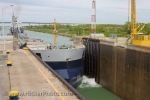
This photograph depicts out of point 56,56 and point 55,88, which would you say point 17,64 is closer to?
point 56,56

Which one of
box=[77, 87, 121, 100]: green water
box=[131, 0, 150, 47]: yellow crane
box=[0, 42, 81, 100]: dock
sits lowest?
box=[77, 87, 121, 100]: green water

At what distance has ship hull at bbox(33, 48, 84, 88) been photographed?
37688 millimetres

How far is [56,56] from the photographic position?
3791 cm

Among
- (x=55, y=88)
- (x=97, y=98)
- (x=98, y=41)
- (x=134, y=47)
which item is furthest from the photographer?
(x=98, y=41)

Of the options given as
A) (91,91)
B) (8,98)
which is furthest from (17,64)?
(8,98)

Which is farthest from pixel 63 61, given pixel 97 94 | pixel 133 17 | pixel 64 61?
pixel 133 17

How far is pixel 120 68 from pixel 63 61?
5.91 meters

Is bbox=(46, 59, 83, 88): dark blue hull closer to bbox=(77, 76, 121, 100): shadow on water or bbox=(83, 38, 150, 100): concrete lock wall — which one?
bbox=(77, 76, 121, 100): shadow on water

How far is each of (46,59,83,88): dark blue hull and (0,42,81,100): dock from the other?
6611 millimetres

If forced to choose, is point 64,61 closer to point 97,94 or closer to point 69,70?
point 69,70

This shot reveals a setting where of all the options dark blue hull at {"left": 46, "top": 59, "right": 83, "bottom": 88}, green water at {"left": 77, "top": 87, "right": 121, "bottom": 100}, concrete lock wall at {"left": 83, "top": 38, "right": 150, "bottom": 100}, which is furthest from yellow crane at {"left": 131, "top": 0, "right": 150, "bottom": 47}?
dark blue hull at {"left": 46, "top": 59, "right": 83, "bottom": 88}

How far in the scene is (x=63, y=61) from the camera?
37781 millimetres

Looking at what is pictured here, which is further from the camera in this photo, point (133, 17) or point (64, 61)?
point (133, 17)

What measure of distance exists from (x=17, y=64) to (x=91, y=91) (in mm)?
9227
